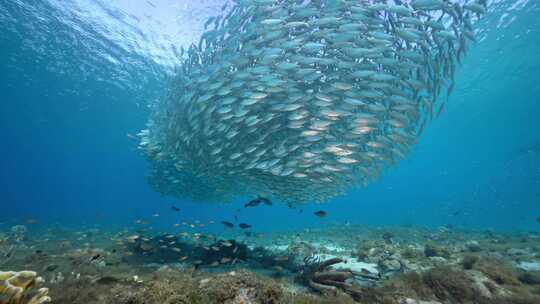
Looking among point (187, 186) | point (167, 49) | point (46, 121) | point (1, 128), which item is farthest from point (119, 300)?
point (1, 128)

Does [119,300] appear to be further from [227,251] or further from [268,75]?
[268,75]

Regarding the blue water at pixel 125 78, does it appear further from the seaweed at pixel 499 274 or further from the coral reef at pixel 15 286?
the coral reef at pixel 15 286

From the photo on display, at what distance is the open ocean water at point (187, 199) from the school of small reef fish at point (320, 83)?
2.71 meters

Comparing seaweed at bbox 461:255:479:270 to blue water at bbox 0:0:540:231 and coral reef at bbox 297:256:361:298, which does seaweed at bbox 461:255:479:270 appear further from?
blue water at bbox 0:0:540:231

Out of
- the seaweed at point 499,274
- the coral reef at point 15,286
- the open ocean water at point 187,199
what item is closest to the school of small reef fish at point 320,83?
the open ocean water at point 187,199

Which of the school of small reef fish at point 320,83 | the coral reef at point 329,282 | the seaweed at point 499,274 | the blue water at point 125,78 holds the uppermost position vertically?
the blue water at point 125,78

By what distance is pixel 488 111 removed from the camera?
142ft

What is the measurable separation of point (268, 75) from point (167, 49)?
19859 millimetres

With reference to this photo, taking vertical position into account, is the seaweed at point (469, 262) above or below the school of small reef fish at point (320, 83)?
below

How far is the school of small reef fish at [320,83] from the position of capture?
27.9ft

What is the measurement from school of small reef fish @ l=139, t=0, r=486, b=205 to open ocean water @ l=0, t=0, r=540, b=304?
2707 millimetres

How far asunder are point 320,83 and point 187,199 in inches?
831

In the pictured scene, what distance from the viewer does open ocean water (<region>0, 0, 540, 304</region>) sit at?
Result: 4969 mm

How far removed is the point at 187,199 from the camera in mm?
26906
